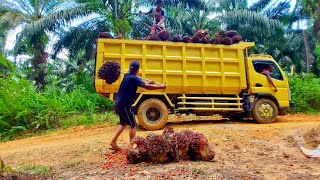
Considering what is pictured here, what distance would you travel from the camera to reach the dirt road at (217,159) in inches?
200

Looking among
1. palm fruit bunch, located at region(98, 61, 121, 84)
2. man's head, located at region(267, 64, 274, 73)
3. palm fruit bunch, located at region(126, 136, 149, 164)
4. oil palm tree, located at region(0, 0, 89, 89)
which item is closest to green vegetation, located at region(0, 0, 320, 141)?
oil palm tree, located at region(0, 0, 89, 89)

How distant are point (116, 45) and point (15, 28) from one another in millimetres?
11569

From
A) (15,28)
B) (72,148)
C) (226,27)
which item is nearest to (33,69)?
(15,28)

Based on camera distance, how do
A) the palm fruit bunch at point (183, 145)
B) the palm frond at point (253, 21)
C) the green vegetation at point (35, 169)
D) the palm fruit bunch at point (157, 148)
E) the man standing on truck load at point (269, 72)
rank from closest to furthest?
the palm fruit bunch at point (157, 148) < the palm fruit bunch at point (183, 145) < the green vegetation at point (35, 169) < the man standing on truck load at point (269, 72) < the palm frond at point (253, 21)

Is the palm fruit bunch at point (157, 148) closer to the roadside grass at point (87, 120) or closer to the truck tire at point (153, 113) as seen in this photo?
the truck tire at point (153, 113)

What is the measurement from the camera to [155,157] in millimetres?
5457

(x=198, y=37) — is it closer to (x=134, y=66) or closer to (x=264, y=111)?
(x=264, y=111)

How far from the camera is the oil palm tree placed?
15586 millimetres

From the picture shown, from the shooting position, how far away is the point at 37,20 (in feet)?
55.4

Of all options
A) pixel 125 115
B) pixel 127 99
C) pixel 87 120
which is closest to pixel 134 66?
pixel 127 99

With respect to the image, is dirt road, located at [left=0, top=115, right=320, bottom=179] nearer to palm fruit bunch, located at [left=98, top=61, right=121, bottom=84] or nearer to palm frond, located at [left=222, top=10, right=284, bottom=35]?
palm fruit bunch, located at [left=98, top=61, right=121, bottom=84]

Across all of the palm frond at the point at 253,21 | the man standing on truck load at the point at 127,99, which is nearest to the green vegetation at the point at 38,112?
the man standing on truck load at the point at 127,99

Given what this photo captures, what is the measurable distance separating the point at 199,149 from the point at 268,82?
18.0 feet

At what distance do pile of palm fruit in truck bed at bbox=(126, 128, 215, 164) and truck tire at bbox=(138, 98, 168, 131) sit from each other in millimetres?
3366
